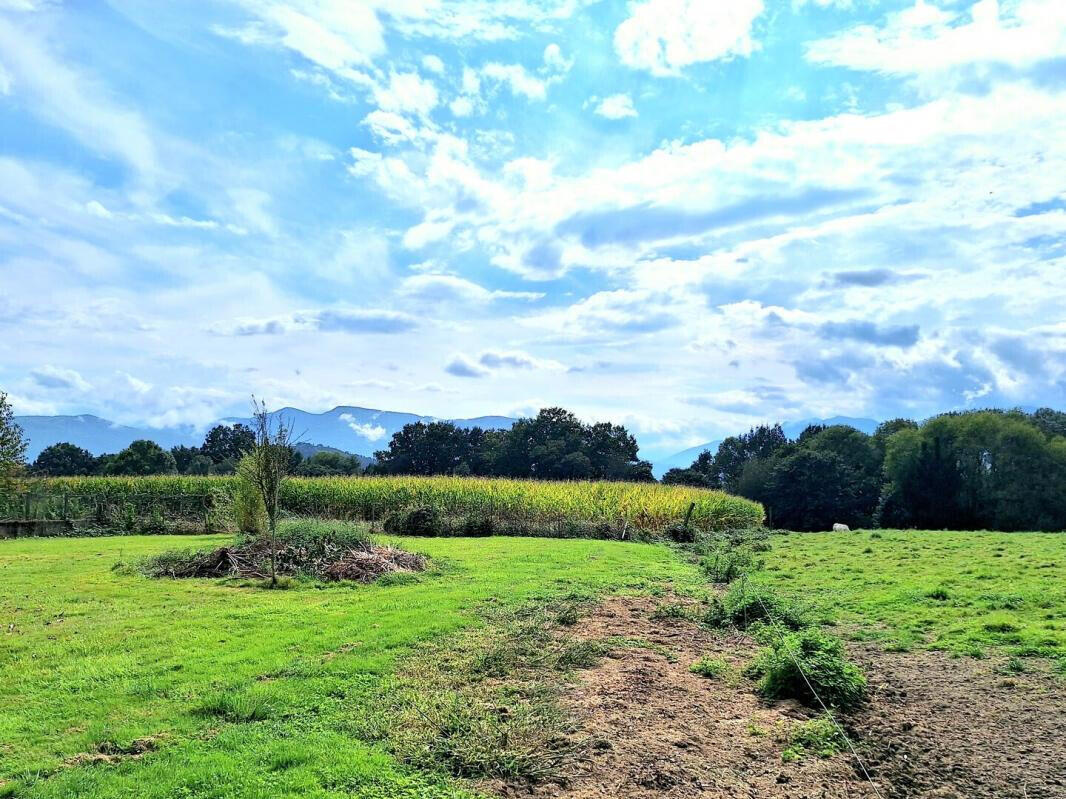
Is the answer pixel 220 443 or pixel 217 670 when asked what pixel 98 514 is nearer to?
pixel 217 670

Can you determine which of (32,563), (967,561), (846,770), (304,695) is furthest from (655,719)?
(32,563)

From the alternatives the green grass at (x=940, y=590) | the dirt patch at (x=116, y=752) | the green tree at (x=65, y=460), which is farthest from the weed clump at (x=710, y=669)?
the green tree at (x=65, y=460)

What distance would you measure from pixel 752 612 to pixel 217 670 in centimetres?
731

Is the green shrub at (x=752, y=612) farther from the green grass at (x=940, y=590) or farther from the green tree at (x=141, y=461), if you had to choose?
the green tree at (x=141, y=461)

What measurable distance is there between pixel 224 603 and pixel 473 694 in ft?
21.9

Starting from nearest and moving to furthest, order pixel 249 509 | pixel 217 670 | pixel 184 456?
pixel 217 670
pixel 249 509
pixel 184 456

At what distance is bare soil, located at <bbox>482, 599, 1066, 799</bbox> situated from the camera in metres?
4.77

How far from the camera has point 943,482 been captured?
4894cm

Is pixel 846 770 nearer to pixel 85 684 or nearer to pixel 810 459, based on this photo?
pixel 85 684

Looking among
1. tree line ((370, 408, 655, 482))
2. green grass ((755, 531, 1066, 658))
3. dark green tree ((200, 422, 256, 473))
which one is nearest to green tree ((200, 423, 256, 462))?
dark green tree ((200, 422, 256, 473))

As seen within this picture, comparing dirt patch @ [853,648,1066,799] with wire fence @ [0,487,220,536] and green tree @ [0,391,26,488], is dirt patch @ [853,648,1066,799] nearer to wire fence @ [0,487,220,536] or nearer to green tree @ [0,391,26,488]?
wire fence @ [0,487,220,536]

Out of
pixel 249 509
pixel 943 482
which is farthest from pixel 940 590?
pixel 943 482

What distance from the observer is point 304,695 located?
21.0 ft

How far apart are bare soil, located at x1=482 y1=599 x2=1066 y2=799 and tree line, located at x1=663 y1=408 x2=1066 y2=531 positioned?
46.7 m
